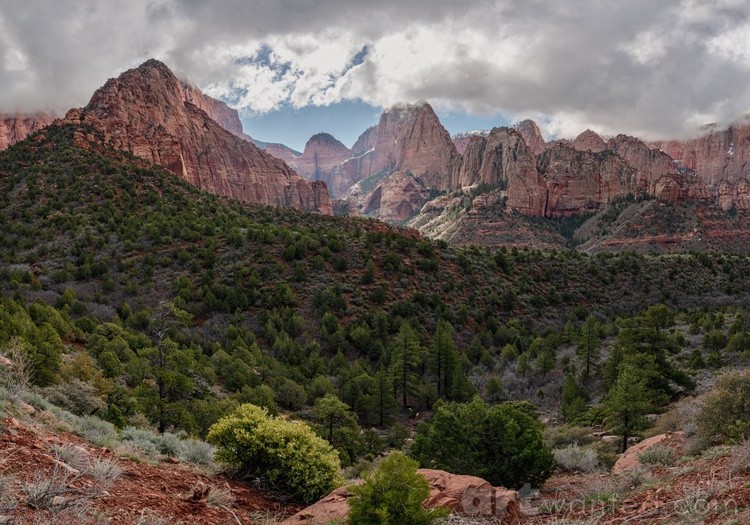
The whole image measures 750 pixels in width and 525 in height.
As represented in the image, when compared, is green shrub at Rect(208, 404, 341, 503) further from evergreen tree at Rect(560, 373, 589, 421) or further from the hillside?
evergreen tree at Rect(560, 373, 589, 421)

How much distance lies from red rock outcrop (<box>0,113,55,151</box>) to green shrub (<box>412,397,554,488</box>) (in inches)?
6447

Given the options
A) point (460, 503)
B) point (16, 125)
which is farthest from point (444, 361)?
point (16, 125)

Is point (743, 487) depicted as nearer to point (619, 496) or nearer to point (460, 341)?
point (619, 496)

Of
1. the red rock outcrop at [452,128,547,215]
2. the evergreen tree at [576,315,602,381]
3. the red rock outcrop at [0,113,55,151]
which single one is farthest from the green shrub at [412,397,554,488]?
the red rock outcrop at [0,113,55,151]

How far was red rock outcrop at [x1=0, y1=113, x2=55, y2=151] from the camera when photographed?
468 feet

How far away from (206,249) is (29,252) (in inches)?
601

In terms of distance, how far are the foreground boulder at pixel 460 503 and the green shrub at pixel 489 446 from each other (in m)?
4.20

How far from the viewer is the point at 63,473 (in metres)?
6.48

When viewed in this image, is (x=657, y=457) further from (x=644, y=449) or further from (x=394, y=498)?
(x=394, y=498)

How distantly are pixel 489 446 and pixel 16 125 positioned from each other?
7233 inches

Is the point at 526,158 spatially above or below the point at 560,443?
above

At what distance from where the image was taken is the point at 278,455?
354 inches

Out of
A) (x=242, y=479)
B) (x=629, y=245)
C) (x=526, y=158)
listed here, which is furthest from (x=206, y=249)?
(x=526, y=158)

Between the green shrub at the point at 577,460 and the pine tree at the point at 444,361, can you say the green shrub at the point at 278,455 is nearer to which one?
the green shrub at the point at 577,460
